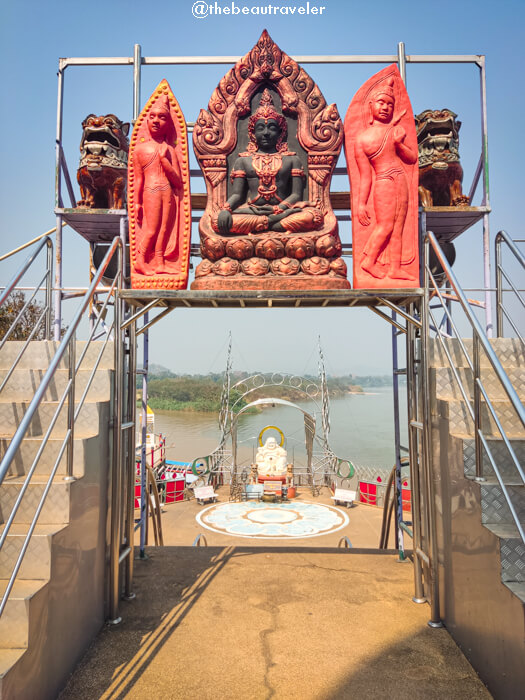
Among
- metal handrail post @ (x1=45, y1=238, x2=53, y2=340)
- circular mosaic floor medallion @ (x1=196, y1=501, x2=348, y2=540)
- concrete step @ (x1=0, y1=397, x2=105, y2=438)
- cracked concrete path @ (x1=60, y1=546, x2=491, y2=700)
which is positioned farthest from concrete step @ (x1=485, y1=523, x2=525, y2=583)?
circular mosaic floor medallion @ (x1=196, y1=501, x2=348, y2=540)

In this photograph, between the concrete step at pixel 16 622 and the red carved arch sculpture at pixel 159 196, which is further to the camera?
the red carved arch sculpture at pixel 159 196

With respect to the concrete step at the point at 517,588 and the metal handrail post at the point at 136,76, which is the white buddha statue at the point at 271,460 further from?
the concrete step at the point at 517,588

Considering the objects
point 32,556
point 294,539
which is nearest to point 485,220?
point 32,556

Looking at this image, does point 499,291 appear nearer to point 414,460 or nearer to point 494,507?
point 414,460

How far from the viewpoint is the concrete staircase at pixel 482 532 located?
121 inches

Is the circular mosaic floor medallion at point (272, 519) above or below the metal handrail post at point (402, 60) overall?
below

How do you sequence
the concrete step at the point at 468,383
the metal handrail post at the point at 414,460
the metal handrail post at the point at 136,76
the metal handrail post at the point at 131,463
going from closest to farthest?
the concrete step at the point at 468,383 → the metal handrail post at the point at 414,460 → the metal handrail post at the point at 131,463 → the metal handrail post at the point at 136,76

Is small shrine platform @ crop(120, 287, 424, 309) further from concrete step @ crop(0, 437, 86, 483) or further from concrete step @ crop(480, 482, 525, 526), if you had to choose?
concrete step @ crop(480, 482, 525, 526)

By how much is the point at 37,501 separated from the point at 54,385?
140 centimetres

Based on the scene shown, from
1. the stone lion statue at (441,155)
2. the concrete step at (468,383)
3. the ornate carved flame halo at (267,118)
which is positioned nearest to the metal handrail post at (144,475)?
the ornate carved flame halo at (267,118)

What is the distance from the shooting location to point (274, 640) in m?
4.18

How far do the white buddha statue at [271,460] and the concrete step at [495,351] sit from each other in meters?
15.1

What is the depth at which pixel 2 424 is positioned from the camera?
444cm

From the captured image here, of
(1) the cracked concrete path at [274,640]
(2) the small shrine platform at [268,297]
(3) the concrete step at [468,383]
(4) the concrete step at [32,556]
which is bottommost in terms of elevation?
(1) the cracked concrete path at [274,640]
